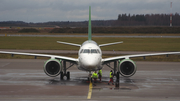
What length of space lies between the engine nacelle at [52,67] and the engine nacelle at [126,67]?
5232 mm

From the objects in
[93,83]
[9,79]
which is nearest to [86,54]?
[93,83]

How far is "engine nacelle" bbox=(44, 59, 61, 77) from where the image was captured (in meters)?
22.0

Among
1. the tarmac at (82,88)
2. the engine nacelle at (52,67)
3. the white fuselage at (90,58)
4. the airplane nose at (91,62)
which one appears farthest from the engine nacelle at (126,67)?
the engine nacelle at (52,67)

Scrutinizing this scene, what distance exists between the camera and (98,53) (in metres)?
21.5

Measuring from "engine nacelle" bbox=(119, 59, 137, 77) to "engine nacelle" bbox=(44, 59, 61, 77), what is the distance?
5.23m

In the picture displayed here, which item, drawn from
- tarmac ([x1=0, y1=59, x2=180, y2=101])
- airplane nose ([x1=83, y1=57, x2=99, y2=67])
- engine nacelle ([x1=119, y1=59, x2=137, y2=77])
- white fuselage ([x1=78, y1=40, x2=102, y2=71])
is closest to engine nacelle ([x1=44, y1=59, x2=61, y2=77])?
tarmac ([x1=0, y1=59, x2=180, y2=101])

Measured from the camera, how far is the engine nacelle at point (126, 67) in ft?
72.8

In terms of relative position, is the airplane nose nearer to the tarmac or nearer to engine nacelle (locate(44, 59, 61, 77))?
the tarmac

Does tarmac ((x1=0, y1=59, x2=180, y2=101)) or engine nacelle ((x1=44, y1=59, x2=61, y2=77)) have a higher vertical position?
engine nacelle ((x1=44, y1=59, x2=61, y2=77))

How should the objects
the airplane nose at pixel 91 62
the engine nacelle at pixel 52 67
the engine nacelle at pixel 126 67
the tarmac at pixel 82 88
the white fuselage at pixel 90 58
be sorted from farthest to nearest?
the engine nacelle at pixel 126 67, the engine nacelle at pixel 52 67, the white fuselage at pixel 90 58, the airplane nose at pixel 91 62, the tarmac at pixel 82 88

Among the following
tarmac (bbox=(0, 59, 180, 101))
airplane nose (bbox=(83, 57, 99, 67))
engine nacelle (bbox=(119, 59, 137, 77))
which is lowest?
tarmac (bbox=(0, 59, 180, 101))

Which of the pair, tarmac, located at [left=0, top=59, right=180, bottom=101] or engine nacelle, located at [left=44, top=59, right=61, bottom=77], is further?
engine nacelle, located at [left=44, top=59, right=61, bottom=77]

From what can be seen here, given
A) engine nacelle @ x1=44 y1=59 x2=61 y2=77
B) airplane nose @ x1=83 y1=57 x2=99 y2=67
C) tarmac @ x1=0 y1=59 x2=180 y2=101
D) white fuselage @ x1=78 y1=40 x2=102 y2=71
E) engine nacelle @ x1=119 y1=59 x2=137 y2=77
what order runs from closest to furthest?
1. tarmac @ x1=0 y1=59 x2=180 y2=101
2. airplane nose @ x1=83 y1=57 x2=99 y2=67
3. white fuselage @ x1=78 y1=40 x2=102 y2=71
4. engine nacelle @ x1=44 y1=59 x2=61 y2=77
5. engine nacelle @ x1=119 y1=59 x2=137 y2=77

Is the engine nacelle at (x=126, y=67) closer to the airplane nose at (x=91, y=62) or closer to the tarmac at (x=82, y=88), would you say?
the tarmac at (x=82, y=88)
